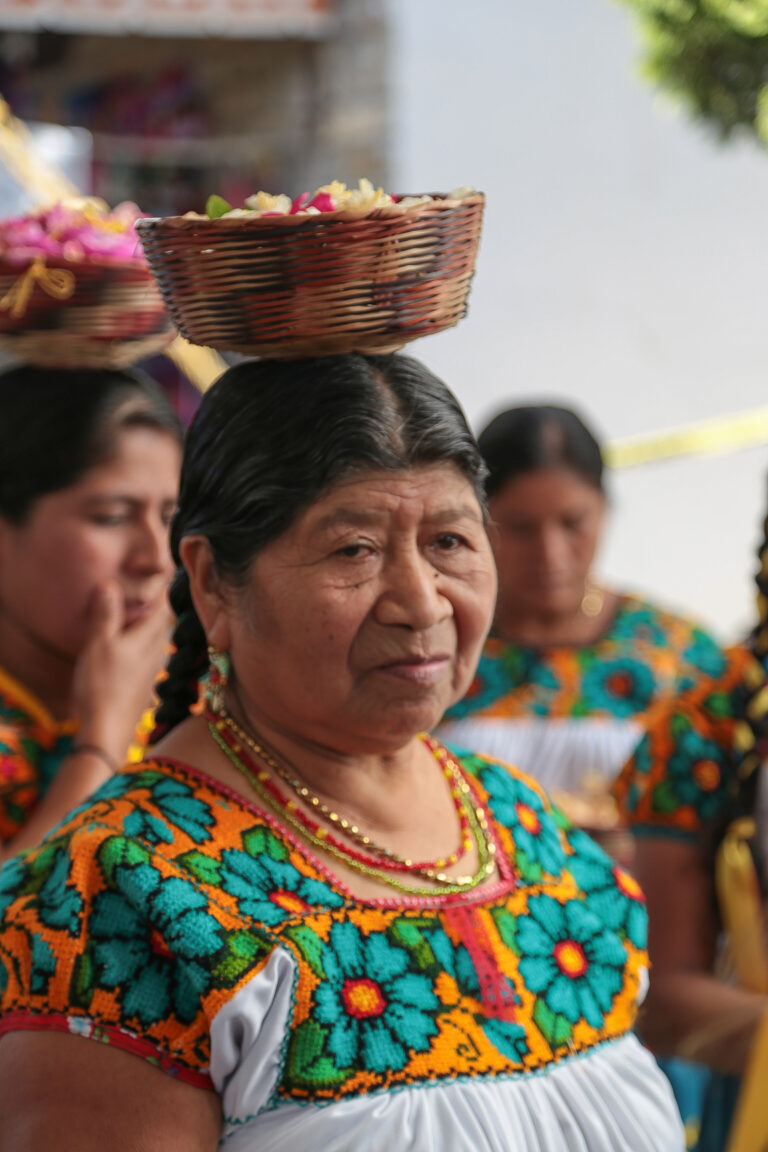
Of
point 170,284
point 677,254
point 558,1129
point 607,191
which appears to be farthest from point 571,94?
point 558,1129

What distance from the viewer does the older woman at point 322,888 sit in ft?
5.22

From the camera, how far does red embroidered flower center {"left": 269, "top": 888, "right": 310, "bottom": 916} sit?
1.71m

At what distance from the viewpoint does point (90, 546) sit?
2.65 metres

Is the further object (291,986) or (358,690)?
(358,690)

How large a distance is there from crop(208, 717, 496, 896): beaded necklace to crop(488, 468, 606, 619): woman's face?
221 cm

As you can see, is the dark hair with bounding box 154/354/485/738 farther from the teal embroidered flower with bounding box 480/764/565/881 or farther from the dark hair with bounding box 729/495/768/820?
the dark hair with bounding box 729/495/768/820

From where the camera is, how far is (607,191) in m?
7.14

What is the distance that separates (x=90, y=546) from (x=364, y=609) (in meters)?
1.02

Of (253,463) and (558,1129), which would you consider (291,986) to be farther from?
(253,463)

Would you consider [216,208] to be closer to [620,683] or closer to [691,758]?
[691,758]

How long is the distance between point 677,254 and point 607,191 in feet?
1.55

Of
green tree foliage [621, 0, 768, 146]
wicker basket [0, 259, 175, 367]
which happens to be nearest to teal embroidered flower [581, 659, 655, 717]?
green tree foliage [621, 0, 768, 146]

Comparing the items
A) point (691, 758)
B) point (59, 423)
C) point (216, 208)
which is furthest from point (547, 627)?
point (216, 208)

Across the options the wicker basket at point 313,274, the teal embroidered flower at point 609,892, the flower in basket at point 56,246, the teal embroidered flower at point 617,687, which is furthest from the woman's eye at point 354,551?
the teal embroidered flower at point 617,687
